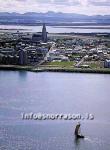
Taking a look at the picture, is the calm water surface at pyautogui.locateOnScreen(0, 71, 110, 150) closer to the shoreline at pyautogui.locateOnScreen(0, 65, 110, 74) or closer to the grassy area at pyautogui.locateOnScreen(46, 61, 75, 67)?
the shoreline at pyautogui.locateOnScreen(0, 65, 110, 74)

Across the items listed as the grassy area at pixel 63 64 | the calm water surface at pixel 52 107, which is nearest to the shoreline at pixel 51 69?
the calm water surface at pixel 52 107

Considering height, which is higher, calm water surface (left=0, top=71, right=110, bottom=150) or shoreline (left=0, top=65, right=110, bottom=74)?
calm water surface (left=0, top=71, right=110, bottom=150)

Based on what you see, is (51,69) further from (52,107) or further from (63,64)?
(52,107)

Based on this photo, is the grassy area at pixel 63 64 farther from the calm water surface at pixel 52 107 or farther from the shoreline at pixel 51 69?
the calm water surface at pixel 52 107

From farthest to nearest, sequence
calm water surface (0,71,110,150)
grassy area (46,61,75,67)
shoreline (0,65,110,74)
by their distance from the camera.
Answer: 1. grassy area (46,61,75,67)
2. shoreline (0,65,110,74)
3. calm water surface (0,71,110,150)

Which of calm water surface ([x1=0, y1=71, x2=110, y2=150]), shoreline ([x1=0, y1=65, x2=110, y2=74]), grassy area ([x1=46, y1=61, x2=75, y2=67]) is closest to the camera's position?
calm water surface ([x1=0, y1=71, x2=110, y2=150])

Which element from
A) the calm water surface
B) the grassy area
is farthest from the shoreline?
the grassy area

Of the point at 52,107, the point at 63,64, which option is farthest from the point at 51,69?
the point at 52,107

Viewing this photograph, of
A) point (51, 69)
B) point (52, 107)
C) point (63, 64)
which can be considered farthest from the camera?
point (63, 64)

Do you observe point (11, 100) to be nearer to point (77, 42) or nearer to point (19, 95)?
point (19, 95)

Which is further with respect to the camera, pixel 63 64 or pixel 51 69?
pixel 63 64
